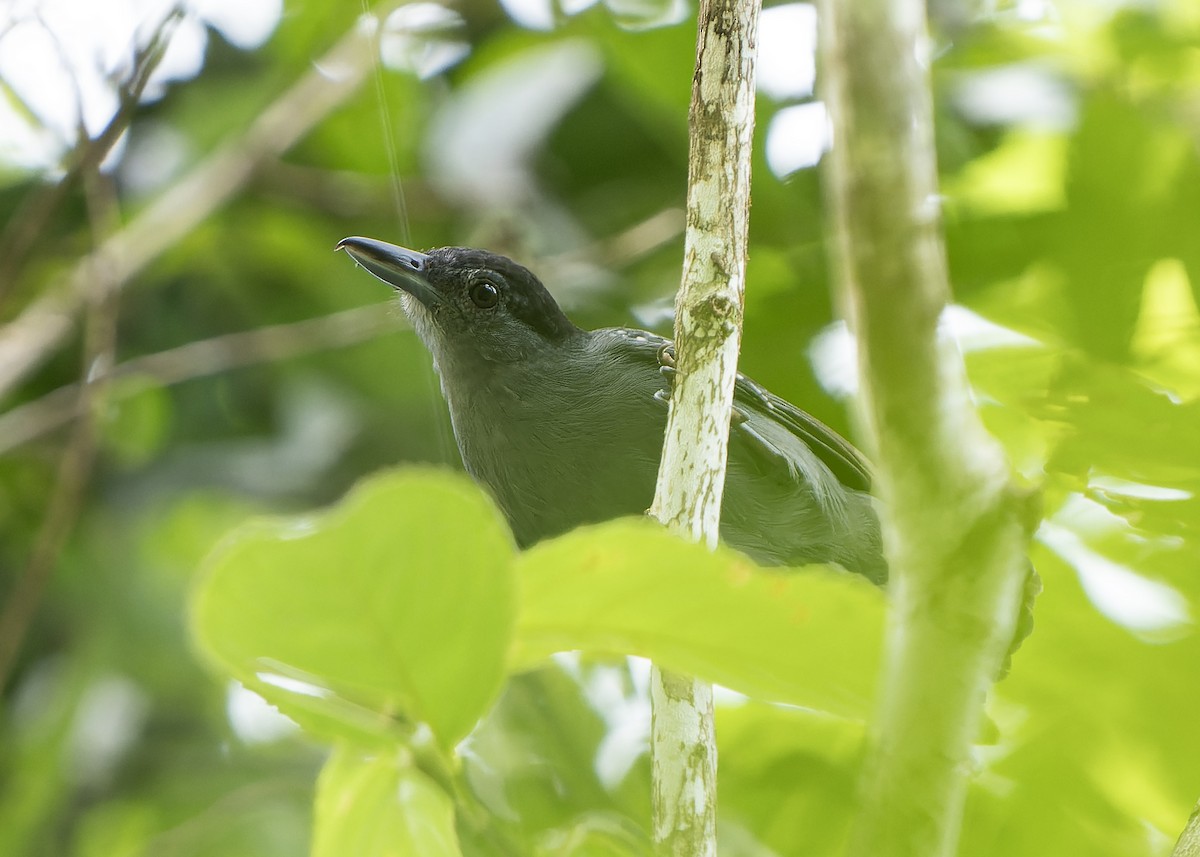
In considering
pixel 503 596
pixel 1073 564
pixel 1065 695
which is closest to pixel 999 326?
pixel 1073 564

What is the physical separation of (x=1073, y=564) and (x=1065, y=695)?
154 millimetres

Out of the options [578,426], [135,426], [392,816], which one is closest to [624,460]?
[578,426]

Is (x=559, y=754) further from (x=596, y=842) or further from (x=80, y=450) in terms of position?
(x=80, y=450)

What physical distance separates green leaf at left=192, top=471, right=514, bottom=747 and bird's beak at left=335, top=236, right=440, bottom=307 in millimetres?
2327

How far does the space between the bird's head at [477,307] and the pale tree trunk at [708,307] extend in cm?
186

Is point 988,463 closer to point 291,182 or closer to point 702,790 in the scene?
point 702,790

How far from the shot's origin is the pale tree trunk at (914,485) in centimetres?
92

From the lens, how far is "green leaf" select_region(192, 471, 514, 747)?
97 cm

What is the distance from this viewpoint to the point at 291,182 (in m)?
5.25

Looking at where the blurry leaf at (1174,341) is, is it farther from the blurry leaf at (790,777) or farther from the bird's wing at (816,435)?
the bird's wing at (816,435)

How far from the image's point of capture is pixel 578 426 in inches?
127

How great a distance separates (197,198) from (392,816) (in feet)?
13.7

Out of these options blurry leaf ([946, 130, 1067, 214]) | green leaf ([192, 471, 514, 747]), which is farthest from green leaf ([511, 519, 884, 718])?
blurry leaf ([946, 130, 1067, 214])

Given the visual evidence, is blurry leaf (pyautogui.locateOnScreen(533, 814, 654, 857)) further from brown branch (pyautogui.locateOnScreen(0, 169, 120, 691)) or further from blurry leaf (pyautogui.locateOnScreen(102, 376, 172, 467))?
blurry leaf (pyautogui.locateOnScreen(102, 376, 172, 467))
